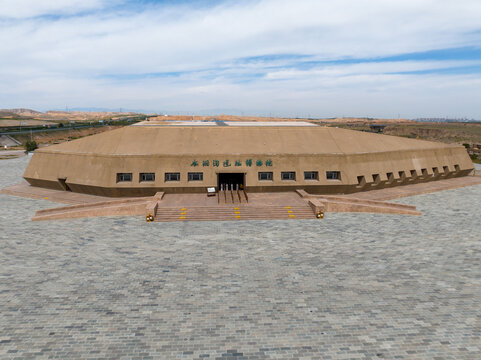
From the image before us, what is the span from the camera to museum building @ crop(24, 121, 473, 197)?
29.8m

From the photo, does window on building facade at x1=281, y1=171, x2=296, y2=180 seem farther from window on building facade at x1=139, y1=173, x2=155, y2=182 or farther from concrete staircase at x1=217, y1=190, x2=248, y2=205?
window on building facade at x1=139, y1=173, x2=155, y2=182

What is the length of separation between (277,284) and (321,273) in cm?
271

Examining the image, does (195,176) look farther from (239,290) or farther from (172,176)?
(239,290)

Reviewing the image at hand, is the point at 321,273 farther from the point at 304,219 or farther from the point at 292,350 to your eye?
the point at 304,219

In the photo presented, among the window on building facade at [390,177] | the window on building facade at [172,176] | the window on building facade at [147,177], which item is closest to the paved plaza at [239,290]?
the window on building facade at [147,177]

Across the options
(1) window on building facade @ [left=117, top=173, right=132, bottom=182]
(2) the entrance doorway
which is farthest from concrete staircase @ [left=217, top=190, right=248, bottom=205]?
(1) window on building facade @ [left=117, top=173, right=132, bottom=182]

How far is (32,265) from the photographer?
54.4ft

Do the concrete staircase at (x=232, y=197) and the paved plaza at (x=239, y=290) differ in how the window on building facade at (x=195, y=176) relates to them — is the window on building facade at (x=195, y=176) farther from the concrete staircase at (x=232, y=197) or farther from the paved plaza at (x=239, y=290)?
the paved plaza at (x=239, y=290)

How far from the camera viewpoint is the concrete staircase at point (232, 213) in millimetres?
24781

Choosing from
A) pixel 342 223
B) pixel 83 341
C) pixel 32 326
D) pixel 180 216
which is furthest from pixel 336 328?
pixel 180 216

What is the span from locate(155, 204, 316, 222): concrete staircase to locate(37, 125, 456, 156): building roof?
7209 mm

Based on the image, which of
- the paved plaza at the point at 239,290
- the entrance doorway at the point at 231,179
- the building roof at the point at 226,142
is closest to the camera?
the paved plaza at the point at 239,290

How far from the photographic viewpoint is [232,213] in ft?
83.5

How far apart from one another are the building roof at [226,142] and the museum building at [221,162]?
10cm
